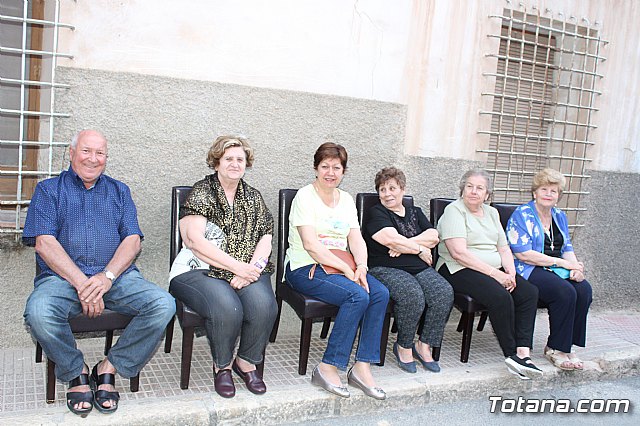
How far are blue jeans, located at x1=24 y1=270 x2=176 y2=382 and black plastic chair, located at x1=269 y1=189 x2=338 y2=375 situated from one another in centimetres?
75

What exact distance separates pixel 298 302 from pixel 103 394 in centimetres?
112

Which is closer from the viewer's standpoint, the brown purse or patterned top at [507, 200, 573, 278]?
the brown purse

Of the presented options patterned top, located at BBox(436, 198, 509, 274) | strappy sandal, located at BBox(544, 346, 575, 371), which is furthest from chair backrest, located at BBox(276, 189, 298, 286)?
strappy sandal, located at BBox(544, 346, 575, 371)

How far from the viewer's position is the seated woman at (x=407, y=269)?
3.49 m

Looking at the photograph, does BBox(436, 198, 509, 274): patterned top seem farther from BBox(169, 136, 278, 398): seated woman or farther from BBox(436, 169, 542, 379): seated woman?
BBox(169, 136, 278, 398): seated woman

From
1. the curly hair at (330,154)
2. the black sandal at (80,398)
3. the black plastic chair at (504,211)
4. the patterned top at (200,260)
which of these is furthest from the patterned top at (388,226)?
the black sandal at (80,398)

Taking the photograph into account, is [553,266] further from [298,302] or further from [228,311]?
[228,311]

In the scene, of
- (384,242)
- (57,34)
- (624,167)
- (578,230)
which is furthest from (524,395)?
(57,34)

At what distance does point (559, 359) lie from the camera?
3.79 meters

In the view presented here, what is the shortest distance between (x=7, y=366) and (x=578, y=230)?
176 inches

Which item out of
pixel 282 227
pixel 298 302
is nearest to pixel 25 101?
pixel 282 227

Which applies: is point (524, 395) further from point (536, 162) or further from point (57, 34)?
point (57, 34)

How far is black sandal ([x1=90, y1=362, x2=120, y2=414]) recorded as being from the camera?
268 centimetres

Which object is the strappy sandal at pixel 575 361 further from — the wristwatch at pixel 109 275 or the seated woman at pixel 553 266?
the wristwatch at pixel 109 275
